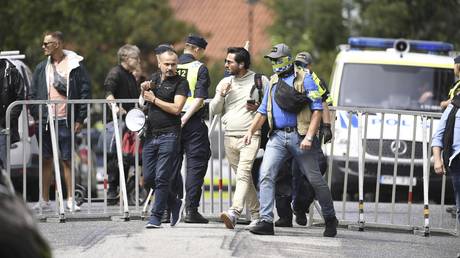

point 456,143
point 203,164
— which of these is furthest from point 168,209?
point 456,143

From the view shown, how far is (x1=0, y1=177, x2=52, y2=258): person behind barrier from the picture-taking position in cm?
634

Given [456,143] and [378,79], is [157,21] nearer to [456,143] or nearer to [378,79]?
[378,79]

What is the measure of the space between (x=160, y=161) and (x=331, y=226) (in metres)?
1.67

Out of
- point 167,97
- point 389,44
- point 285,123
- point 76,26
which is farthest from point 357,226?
point 76,26

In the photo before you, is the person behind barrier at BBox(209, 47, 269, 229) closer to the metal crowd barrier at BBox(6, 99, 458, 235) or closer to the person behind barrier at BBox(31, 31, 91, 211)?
the metal crowd barrier at BBox(6, 99, 458, 235)

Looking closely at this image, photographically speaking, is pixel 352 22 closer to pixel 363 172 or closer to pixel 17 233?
pixel 363 172

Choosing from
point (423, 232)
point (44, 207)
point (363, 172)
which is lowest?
point (423, 232)

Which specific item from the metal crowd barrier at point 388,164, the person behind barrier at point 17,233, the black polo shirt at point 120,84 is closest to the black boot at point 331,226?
the metal crowd barrier at point 388,164

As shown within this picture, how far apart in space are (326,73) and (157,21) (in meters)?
10.0

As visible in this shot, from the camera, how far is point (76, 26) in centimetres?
2936

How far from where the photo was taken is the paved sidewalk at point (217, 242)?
10.3m

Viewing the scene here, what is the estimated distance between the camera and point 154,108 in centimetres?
1148

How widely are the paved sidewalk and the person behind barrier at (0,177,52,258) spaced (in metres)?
3.25

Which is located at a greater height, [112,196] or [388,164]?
[388,164]
